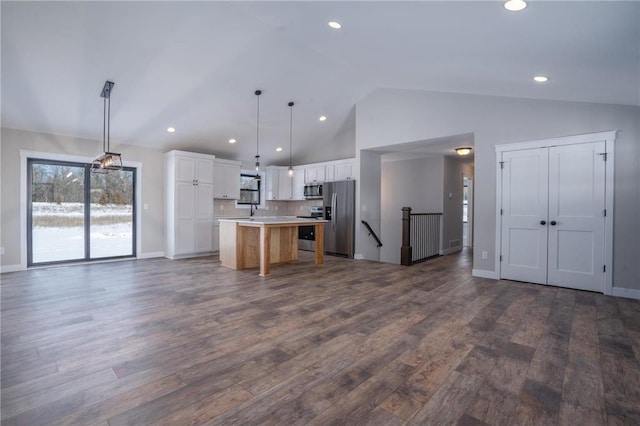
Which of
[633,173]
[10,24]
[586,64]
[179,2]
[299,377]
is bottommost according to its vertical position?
[299,377]

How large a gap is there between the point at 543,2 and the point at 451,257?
5.89 m

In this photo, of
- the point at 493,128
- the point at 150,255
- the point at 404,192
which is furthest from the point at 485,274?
the point at 150,255

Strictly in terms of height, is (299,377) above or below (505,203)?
below

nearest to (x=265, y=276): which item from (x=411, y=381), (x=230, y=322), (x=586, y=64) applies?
(x=230, y=322)

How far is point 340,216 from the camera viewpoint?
23.4ft

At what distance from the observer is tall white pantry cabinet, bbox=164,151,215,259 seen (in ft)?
22.0

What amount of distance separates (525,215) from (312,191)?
4.97 meters

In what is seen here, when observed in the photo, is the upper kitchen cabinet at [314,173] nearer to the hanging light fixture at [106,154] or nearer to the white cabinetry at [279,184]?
the white cabinetry at [279,184]

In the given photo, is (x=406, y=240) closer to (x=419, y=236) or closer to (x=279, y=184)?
(x=419, y=236)

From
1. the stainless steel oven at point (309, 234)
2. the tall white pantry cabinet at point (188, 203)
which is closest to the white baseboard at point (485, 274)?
the stainless steel oven at point (309, 234)

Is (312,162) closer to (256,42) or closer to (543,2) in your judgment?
(256,42)

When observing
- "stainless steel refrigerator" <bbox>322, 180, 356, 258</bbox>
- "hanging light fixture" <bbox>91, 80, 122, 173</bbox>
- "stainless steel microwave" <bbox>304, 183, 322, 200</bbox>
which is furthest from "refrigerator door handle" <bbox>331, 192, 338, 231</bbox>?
"hanging light fixture" <bbox>91, 80, 122, 173</bbox>

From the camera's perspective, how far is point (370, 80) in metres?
5.69

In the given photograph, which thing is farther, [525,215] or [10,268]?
[10,268]
